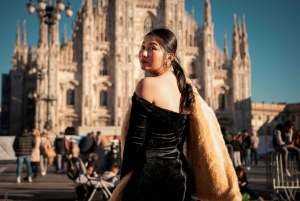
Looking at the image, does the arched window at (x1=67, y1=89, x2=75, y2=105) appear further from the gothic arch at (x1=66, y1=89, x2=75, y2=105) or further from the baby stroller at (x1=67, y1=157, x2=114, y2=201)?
the baby stroller at (x1=67, y1=157, x2=114, y2=201)

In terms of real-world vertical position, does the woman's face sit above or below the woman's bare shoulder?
above

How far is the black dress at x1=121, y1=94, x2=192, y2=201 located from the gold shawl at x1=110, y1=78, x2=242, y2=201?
12 cm

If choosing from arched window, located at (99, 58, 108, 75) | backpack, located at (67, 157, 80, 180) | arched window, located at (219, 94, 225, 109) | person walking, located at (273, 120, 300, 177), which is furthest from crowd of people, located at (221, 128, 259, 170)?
arched window, located at (219, 94, 225, 109)

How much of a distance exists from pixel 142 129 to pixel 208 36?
3952cm

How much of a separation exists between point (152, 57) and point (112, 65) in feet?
118

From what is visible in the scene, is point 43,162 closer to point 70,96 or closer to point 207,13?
point 70,96

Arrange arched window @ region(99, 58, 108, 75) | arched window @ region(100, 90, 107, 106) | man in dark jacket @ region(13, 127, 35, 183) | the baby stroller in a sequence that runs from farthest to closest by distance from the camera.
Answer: arched window @ region(99, 58, 108, 75)
arched window @ region(100, 90, 107, 106)
man in dark jacket @ region(13, 127, 35, 183)
the baby stroller

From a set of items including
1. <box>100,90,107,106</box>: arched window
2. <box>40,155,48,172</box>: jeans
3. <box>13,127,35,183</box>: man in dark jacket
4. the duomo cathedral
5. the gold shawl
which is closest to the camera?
the gold shawl

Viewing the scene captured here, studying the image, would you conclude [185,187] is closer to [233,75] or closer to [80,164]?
[80,164]

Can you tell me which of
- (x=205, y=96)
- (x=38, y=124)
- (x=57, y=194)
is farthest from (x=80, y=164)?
(x=205, y=96)

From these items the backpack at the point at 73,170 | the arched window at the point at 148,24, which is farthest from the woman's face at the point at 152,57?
the arched window at the point at 148,24

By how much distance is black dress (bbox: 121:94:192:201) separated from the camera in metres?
2.12

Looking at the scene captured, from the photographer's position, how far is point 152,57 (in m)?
2.33

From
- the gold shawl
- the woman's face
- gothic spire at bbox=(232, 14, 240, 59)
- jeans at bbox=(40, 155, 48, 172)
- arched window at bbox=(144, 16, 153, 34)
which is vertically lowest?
jeans at bbox=(40, 155, 48, 172)
